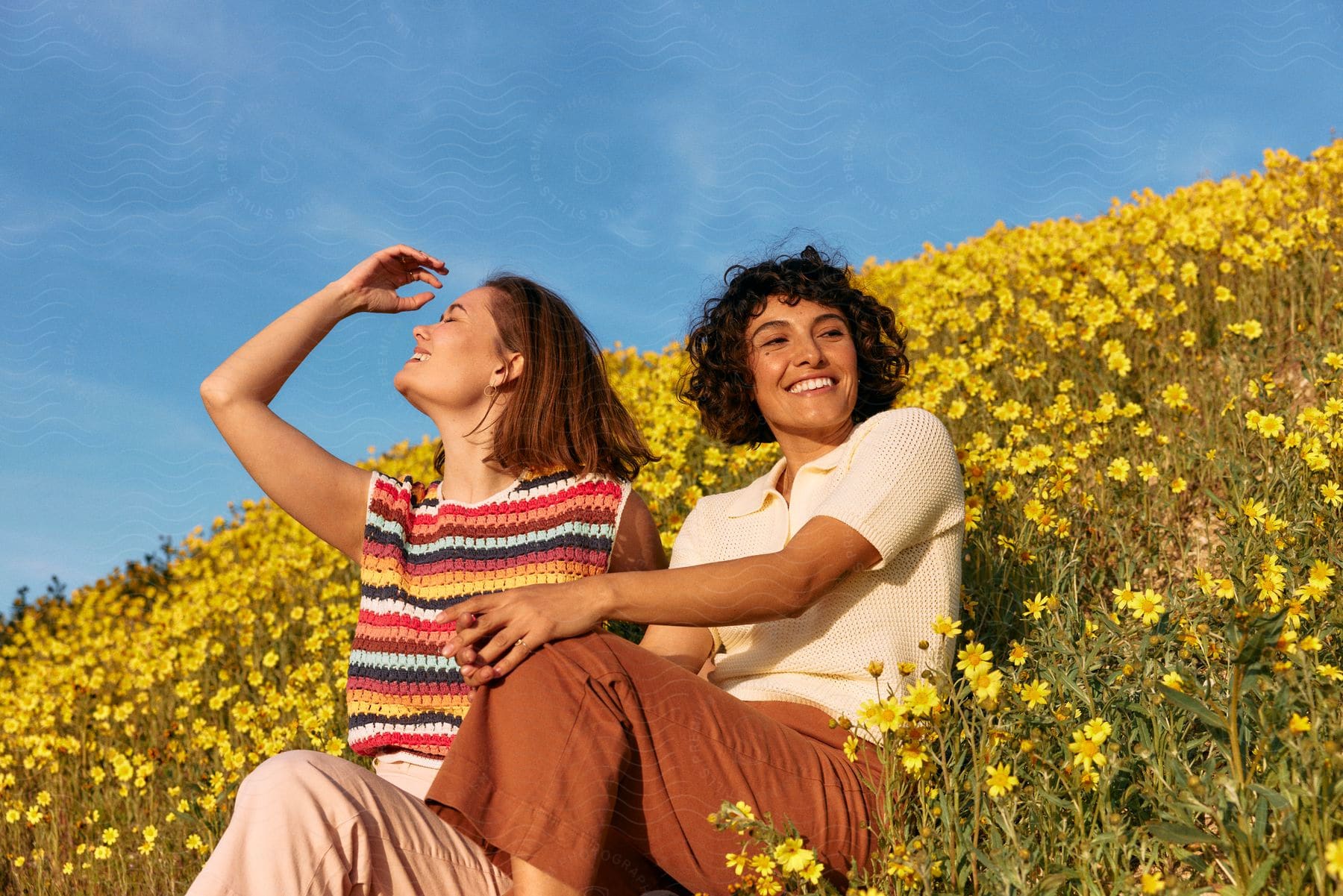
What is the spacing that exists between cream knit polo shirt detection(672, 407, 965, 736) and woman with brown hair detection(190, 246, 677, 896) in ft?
1.32

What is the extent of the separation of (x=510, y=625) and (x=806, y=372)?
1.06m

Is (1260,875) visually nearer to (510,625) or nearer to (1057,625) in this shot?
(1057,625)

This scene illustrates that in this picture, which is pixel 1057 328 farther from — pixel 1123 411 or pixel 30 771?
pixel 30 771

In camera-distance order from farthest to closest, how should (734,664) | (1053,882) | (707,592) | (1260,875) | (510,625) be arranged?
(734,664) → (707,592) → (510,625) → (1053,882) → (1260,875)

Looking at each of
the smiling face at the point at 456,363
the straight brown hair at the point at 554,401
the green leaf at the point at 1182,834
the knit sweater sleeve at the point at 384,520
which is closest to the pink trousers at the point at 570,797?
the green leaf at the point at 1182,834

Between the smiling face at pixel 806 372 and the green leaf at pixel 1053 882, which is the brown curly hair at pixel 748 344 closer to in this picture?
the smiling face at pixel 806 372

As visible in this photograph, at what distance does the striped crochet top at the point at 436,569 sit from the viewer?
257cm

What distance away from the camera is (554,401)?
2.82 m

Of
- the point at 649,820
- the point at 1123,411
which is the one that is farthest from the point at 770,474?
the point at 1123,411

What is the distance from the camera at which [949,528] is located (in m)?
2.52

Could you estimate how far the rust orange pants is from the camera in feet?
6.29

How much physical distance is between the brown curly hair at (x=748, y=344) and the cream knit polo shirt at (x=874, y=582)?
47 cm

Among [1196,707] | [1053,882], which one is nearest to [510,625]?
[1053,882]

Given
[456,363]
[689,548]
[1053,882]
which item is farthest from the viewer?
[689,548]
